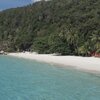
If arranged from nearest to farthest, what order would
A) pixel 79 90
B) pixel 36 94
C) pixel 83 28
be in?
pixel 36 94 < pixel 79 90 < pixel 83 28

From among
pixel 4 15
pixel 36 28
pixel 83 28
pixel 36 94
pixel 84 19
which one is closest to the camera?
pixel 36 94

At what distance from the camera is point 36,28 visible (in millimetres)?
114875

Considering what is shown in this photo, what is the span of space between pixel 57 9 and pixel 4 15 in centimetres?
3023

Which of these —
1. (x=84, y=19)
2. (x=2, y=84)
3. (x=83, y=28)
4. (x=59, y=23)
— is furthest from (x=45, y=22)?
(x=2, y=84)

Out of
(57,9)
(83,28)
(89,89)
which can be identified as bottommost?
(89,89)

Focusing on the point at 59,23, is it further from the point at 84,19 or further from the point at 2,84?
the point at 2,84

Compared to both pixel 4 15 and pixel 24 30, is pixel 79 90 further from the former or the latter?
pixel 4 15

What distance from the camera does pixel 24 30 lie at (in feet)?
388

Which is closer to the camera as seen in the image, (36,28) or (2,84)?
(2,84)

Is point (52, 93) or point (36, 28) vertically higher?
point (36, 28)

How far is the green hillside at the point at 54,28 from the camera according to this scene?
222 ft

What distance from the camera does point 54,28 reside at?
103 meters

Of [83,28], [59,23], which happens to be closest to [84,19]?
[59,23]

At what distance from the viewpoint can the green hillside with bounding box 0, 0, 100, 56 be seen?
222ft
